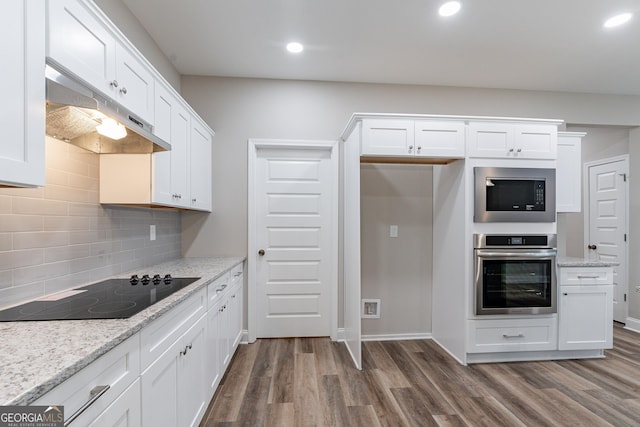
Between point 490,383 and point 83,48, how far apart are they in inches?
131

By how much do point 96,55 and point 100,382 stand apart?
4.56 ft

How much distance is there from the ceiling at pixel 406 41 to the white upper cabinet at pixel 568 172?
2.38 feet

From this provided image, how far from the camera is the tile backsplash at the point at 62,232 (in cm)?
130

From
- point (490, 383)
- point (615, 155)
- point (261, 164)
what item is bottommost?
point (490, 383)

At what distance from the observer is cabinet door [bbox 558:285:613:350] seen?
2.70m

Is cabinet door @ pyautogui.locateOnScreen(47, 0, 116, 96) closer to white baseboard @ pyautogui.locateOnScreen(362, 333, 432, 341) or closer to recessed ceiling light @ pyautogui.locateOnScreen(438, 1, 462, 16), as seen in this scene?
recessed ceiling light @ pyautogui.locateOnScreen(438, 1, 462, 16)

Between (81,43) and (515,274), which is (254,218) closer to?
(81,43)

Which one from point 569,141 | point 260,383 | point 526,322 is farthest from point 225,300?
point 569,141

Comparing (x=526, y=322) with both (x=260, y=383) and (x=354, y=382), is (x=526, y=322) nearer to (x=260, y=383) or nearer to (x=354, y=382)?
(x=354, y=382)

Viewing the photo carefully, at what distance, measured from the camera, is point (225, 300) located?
2.33 metres

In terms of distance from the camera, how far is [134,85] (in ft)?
5.49

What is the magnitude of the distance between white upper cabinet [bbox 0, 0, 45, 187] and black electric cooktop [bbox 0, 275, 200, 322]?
21.2 inches

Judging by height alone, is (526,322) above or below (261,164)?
below

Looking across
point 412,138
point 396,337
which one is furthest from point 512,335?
point 412,138
